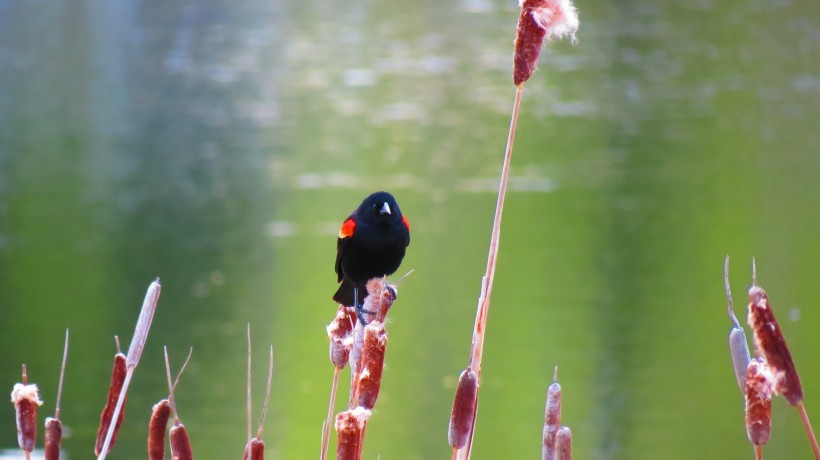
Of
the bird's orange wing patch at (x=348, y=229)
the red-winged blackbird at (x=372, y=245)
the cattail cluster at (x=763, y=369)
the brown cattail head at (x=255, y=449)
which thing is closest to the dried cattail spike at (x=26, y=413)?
the brown cattail head at (x=255, y=449)

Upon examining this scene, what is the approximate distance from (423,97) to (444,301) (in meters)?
11.5

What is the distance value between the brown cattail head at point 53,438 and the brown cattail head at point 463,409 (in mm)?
634

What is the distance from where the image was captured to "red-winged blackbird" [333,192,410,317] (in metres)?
3.09

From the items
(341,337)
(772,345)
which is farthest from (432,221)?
(772,345)

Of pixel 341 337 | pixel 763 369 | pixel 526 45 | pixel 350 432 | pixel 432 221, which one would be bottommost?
pixel 350 432

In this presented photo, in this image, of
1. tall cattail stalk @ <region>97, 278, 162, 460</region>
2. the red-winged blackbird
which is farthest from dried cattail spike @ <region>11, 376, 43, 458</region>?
the red-winged blackbird

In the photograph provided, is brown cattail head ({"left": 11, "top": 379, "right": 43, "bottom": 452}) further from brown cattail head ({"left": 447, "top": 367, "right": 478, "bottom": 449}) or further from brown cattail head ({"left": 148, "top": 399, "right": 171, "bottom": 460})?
brown cattail head ({"left": 447, "top": 367, "right": 478, "bottom": 449})

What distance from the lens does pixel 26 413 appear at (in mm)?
1713

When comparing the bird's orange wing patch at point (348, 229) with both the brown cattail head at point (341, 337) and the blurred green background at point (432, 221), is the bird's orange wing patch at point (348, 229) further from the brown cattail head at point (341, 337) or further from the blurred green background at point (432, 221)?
the blurred green background at point (432, 221)

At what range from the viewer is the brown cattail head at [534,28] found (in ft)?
5.17

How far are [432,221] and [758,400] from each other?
1135 centimetres

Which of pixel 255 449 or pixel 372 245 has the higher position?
pixel 372 245

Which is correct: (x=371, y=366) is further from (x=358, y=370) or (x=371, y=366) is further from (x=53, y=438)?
(x=53, y=438)

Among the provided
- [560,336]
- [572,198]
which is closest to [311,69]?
[572,198]
